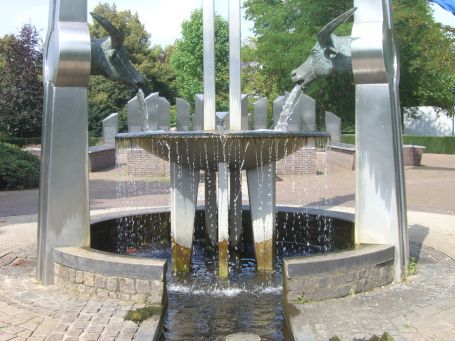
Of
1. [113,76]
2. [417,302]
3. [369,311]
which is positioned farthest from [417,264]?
[113,76]

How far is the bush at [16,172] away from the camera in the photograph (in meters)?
17.7

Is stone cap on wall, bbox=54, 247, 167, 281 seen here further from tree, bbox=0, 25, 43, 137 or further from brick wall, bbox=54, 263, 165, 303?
tree, bbox=0, 25, 43, 137

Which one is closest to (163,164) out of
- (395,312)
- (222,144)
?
(222,144)

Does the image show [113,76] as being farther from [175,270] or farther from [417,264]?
[417,264]

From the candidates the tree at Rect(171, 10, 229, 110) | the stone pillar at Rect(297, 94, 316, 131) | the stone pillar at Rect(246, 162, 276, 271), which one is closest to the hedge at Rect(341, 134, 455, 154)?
the stone pillar at Rect(297, 94, 316, 131)

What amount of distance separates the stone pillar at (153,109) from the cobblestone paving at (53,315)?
14.3 m

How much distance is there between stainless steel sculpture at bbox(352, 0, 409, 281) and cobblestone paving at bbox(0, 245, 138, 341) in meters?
3.05

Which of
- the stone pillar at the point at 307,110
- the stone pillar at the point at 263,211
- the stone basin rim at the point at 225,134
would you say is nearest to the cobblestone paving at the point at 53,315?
the stone basin rim at the point at 225,134

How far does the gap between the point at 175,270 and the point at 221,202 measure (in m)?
1.27

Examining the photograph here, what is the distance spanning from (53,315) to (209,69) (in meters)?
3.66

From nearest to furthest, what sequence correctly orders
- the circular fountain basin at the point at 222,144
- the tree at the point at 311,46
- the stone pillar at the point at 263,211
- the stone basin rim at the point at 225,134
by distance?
the stone basin rim at the point at 225,134
the circular fountain basin at the point at 222,144
the stone pillar at the point at 263,211
the tree at the point at 311,46

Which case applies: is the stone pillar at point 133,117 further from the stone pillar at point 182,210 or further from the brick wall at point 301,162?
the stone pillar at point 182,210

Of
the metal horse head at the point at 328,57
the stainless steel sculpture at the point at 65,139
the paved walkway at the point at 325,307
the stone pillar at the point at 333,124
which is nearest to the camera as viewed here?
the paved walkway at the point at 325,307

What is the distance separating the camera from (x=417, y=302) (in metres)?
5.70
